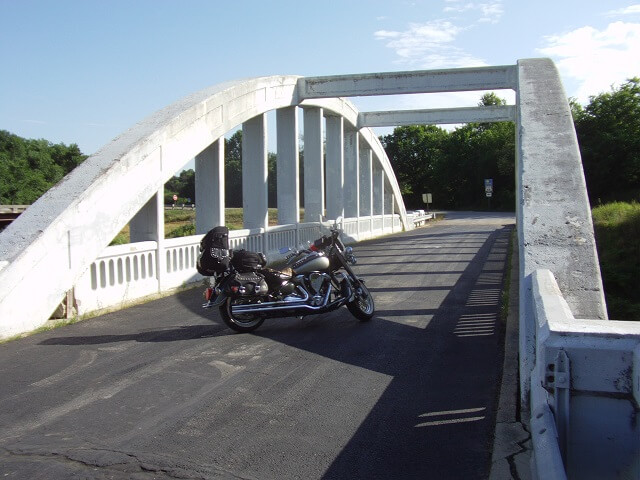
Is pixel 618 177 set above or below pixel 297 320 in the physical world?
above

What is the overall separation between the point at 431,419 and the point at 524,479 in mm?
1035

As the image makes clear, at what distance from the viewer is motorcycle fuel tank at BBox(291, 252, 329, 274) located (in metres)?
7.18

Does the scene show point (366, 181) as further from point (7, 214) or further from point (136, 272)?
point (136, 272)

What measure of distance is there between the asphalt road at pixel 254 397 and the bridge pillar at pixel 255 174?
662 centimetres

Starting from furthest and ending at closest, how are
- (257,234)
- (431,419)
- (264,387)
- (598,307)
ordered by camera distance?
(257,234), (264,387), (598,307), (431,419)

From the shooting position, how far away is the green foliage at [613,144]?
40688 mm

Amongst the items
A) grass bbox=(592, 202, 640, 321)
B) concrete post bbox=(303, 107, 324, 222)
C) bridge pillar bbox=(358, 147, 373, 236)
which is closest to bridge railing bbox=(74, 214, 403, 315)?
concrete post bbox=(303, 107, 324, 222)

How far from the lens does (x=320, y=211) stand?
1964cm

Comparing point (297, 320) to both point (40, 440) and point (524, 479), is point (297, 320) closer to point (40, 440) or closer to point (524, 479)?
point (40, 440)

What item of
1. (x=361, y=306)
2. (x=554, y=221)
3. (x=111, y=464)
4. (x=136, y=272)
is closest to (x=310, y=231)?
(x=136, y=272)

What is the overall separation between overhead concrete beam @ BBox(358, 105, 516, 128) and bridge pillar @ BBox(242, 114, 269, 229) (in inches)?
414

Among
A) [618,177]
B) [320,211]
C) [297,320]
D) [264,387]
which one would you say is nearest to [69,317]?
[297,320]

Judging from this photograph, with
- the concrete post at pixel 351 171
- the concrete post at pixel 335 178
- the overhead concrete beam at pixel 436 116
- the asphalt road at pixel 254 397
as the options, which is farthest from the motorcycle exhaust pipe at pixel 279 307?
the overhead concrete beam at pixel 436 116

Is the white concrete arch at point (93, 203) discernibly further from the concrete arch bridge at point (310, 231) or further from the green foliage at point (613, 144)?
the green foliage at point (613, 144)
